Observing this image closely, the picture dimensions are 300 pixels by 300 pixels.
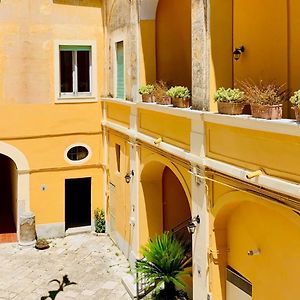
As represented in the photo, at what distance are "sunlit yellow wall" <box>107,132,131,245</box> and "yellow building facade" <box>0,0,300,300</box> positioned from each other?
0.07 meters

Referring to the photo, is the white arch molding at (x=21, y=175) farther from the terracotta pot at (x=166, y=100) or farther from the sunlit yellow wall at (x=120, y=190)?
the terracotta pot at (x=166, y=100)

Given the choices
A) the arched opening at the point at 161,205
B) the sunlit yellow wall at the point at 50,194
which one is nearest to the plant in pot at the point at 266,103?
the arched opening at the point at 161,205

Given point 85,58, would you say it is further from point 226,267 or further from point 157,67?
point 226,267

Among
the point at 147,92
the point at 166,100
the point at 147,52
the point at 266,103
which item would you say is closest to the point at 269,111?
the point at 266,103

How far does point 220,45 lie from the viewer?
9258 mm

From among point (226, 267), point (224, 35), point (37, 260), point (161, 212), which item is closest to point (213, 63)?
point (224, 35)

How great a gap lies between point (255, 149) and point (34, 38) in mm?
11141

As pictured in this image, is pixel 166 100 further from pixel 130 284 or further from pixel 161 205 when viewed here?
pixel 130 284

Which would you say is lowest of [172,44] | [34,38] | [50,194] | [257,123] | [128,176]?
[50,194]

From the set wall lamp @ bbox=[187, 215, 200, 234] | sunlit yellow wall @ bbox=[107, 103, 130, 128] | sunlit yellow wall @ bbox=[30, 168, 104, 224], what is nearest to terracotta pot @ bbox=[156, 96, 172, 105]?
sunlit yellow wall @ bbox=[107, 103, 130, 128]

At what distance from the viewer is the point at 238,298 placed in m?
9.20

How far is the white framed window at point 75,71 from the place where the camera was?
16.8 meters

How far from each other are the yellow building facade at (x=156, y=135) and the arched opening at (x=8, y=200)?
0.12 meters

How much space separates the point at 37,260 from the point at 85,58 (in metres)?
7.27
